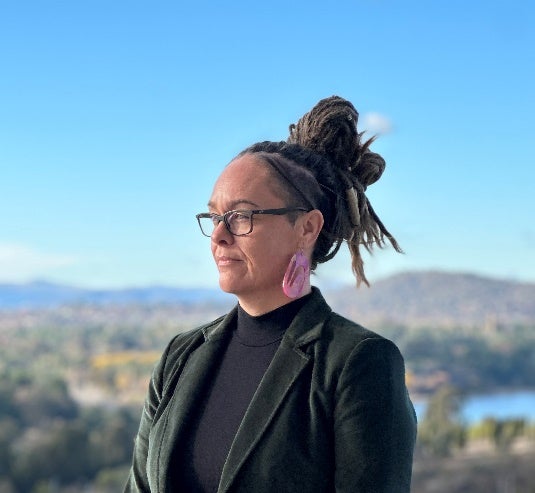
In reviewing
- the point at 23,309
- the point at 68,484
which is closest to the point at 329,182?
the point at 68,484

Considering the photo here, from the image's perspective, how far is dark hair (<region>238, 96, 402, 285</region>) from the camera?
141cm

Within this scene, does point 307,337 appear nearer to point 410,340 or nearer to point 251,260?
point 251,260

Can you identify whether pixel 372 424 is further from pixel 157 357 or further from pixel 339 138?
pixel 157 357

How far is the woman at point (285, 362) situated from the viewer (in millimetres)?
1253

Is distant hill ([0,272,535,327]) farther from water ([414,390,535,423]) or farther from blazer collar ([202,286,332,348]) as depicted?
blazer collar ([202,286,332,348])

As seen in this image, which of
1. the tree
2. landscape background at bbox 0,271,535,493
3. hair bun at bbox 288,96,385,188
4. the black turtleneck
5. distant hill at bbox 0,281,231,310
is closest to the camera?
the black turtleneck

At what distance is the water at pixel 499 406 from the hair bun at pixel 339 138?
3841 centimetres

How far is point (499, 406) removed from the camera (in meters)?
45.4

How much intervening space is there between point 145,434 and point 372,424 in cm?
44

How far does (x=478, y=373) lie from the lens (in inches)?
1842

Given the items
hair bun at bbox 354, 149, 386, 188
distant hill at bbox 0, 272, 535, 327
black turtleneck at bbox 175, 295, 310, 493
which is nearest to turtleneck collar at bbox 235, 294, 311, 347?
black turtleneck at bbox 175, 295, 310, 493

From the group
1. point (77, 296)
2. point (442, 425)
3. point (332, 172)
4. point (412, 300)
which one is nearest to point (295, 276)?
point (332, 172)

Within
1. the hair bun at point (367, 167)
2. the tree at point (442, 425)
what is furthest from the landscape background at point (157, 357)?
the hair bun at point (367, 167)

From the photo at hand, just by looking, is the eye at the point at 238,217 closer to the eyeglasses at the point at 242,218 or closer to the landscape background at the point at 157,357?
the eyeglasses at the point at 242,218
